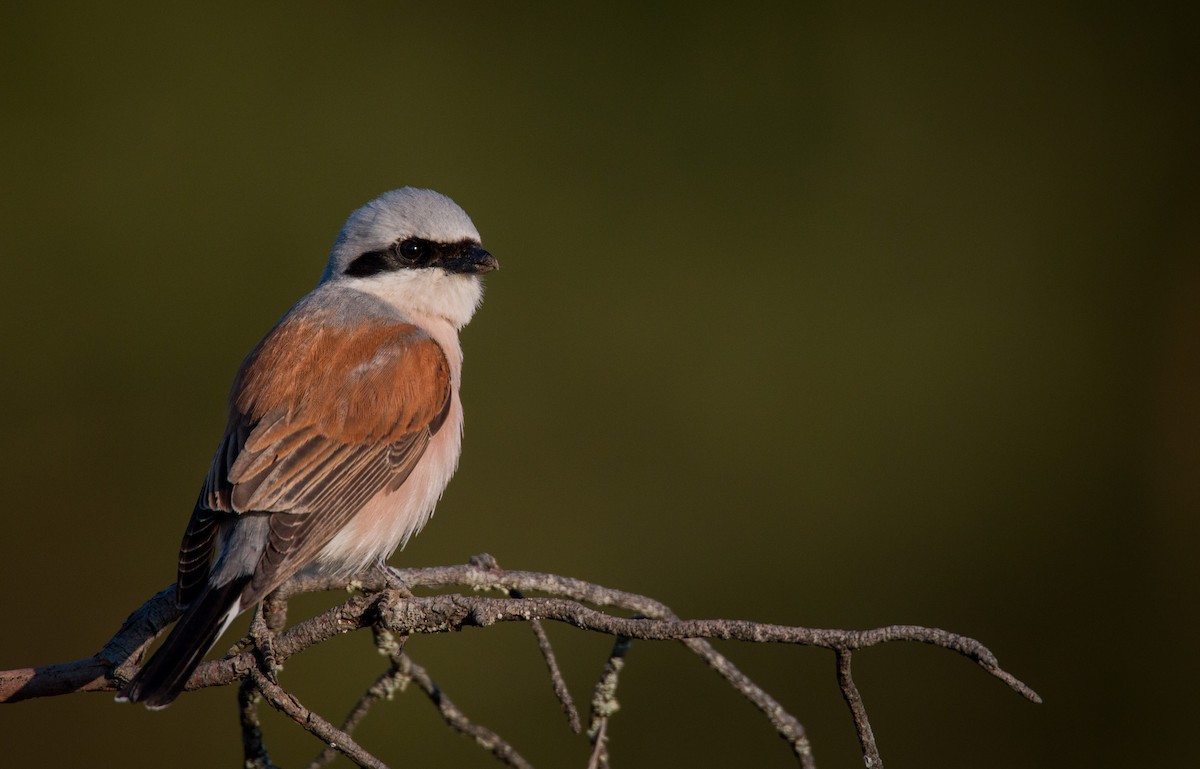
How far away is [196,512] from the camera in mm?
2246

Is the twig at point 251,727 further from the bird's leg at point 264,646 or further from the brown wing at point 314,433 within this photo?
the brown wing at point 314,433

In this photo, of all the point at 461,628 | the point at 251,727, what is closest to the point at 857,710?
the point at 461,628

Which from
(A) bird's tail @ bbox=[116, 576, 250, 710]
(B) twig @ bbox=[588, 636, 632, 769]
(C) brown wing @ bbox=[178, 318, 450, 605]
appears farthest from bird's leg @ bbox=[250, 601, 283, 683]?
(B) twig @ bbox=[588, 636, 632, 769]

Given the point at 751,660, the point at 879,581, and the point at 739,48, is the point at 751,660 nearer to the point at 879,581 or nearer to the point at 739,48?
the point at 879,581

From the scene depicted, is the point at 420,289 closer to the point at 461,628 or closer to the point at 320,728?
the point at 461,628

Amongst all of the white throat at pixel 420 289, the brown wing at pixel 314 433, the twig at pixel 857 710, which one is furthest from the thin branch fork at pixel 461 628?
the white throat at pixel 420 289

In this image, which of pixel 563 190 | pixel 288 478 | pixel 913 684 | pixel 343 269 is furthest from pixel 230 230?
pixel 913 684

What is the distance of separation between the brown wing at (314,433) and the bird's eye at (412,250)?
24 centimetres

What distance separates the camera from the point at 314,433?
243 centimetres

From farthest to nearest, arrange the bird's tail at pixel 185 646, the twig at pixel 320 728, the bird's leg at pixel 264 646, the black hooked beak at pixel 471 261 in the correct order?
the black hooked beak at pixel 471 261
the bird's tail at pixel 185 646
the bird's leg at pixel 264 646
the twig at pixel 320 728

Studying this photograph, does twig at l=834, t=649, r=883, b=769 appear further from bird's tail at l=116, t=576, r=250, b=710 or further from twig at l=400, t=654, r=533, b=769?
bird's tail at l=116, t=576, r=250, b=710

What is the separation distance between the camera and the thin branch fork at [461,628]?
1.38 metres

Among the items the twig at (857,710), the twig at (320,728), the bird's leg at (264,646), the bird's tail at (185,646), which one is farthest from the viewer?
the bird's tail at (185,646)

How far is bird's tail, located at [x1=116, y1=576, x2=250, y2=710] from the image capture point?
175 cm
